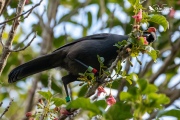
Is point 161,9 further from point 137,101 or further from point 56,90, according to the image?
point 56,90

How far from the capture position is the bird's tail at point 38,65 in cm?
420

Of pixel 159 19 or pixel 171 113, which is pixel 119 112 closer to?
pixel 171 113

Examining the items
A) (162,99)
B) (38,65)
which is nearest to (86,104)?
(162,99)

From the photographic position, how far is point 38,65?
14.1ft

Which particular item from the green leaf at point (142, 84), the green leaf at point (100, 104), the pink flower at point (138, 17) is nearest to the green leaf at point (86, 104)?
the green leaf at point (100, 104)

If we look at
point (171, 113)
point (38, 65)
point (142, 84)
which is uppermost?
point (38, 65)

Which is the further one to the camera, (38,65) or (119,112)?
(38,65)

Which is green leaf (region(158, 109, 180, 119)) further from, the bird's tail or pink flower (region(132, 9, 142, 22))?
the bird's tail

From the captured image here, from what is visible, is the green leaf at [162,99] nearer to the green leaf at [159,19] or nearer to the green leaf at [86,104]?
the green leaf at [86,104]

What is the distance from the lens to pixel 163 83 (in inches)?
239

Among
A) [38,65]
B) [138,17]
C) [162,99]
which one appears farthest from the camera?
[38,65]

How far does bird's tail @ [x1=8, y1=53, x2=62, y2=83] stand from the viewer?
4.20 meters

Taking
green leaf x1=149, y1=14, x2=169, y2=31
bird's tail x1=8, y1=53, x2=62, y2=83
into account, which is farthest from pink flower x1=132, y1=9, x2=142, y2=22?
bird's tail x1=8, y1=53, x2=62, y2=83

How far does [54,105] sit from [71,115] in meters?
0.25
